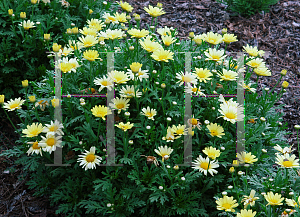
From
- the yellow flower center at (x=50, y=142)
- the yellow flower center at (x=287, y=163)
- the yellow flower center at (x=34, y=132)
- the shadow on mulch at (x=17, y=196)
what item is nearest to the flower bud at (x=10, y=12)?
the shadow on mulch at (x=17, y=196)

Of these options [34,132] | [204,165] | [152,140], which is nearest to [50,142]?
[34,132]

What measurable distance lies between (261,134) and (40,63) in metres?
2.57

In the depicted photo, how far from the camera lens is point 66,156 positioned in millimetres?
2453

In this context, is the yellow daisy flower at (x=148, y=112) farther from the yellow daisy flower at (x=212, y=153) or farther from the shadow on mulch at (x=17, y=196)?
the shadow on mulch at (x=17, y=196)

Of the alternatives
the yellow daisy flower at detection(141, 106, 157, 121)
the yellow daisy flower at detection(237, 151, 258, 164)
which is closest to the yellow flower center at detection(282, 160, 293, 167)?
the yellow daisy flower at detection(237, 151, 258, 164)

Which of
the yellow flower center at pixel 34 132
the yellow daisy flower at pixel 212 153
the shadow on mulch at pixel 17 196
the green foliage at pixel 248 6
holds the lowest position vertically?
the shadow on mulch at pixel 17 196

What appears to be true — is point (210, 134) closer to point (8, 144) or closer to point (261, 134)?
point (261, 134)

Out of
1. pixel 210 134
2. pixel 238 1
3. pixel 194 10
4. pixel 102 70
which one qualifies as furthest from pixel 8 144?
pixel 238 1

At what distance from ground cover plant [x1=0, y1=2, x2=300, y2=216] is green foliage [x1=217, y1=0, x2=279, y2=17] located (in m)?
2.52

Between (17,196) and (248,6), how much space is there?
4.17m

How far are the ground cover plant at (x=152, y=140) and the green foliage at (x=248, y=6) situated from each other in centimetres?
252

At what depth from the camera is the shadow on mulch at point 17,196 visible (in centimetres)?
275

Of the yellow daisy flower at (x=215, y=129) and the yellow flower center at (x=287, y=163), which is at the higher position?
the yellow daisy flower at (x=215, y=129)

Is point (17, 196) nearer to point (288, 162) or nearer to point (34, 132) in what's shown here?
point (34, 132)
